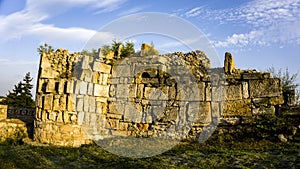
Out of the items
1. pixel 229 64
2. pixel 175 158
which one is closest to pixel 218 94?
pixel 229 64

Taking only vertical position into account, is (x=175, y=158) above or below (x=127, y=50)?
below

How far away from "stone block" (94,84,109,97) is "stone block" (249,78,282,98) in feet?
14.9

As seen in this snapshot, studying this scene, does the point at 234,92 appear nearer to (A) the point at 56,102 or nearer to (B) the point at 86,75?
(B) the point at 86,75

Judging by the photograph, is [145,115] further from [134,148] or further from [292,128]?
[292,128]

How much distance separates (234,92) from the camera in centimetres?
849

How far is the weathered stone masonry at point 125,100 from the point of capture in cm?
838

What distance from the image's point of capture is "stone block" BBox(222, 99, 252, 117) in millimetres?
8289

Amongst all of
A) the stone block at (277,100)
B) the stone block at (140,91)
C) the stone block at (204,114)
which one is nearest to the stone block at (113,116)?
the stone block at (140,91)

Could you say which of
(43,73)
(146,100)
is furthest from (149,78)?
(43,73)

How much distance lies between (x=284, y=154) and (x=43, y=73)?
7.09 meters

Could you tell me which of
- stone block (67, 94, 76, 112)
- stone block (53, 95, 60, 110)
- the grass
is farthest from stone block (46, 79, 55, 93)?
the grass

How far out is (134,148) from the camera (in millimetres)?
7652

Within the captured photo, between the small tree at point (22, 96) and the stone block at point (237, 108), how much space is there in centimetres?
1297

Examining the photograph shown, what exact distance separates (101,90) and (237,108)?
4277 mm
